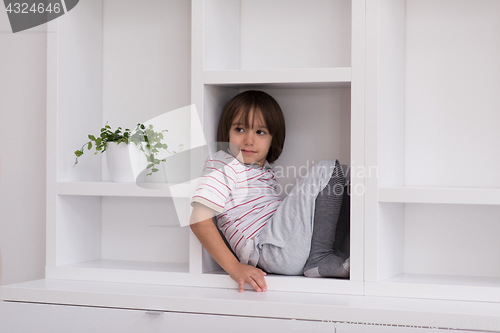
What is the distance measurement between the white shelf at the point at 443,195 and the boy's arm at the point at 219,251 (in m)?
0.36

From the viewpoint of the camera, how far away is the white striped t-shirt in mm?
1269

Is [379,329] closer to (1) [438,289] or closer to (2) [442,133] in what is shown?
(1) [438,289]

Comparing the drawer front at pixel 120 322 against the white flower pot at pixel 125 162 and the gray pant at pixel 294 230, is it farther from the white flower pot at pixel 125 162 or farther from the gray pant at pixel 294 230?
the white flower pot at pixel 125 162

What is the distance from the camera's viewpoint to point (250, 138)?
1.39 m

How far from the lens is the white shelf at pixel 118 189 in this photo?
1.29m

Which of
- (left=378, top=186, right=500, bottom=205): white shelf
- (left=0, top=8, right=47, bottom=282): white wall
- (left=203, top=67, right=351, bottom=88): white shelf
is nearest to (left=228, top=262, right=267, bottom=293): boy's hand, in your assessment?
(left=378, top=186, right=500, bottom=205): white shelf

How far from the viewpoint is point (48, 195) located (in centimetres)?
138

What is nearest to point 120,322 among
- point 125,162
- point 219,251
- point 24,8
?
point 219,251

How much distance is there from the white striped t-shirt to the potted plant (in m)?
0.17

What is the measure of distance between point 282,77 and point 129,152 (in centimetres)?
47

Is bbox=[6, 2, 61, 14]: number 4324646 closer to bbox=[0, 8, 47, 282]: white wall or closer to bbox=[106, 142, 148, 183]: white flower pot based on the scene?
bbox=[0, 8, 47, 282]: white wall

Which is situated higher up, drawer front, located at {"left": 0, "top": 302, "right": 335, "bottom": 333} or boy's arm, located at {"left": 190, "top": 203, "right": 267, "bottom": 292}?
boy's arm, located at {"left": 190, "top": 203, "right": 267, "bottom": 292}

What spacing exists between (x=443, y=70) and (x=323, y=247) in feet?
1.98

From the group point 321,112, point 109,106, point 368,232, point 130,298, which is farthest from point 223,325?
point 109,106
